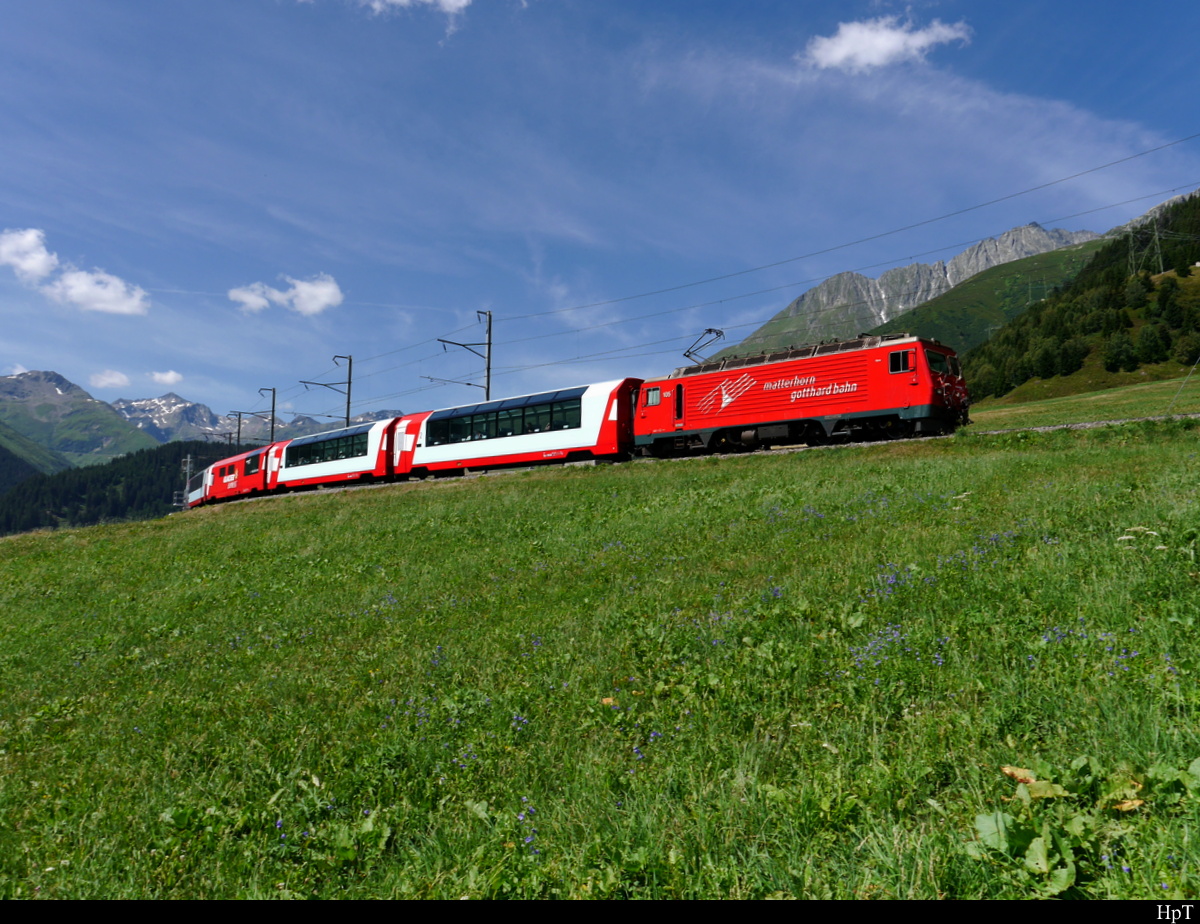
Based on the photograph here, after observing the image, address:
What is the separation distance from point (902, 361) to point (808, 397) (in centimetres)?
348

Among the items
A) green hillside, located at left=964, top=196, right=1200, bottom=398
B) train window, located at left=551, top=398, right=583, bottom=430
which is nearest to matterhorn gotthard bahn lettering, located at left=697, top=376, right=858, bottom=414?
train window, located at left=551, top=398, right=583, bottom=430

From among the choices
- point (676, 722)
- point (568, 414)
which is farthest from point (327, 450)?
point (676, 722)

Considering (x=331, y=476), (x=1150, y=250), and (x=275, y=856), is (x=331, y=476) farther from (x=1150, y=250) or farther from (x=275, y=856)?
(x=1150, y=250)

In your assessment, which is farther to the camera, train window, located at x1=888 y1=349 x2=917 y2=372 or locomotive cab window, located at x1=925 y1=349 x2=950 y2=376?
locomotive cab window, located at x1=925 y1=349 x2=950 y2=376

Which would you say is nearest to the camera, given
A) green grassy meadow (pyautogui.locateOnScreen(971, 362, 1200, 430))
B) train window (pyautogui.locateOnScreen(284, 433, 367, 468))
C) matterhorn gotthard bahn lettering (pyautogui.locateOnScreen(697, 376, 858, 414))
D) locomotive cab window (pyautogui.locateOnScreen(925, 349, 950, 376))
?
locomotive cab window (pyautogui.locateOnScreen(925, 349, 950, 376))

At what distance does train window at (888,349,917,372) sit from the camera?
2275cm

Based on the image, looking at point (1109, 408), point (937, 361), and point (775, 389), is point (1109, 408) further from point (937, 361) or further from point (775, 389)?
point (775, 389)

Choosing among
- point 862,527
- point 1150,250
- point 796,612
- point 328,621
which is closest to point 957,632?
point 796,612

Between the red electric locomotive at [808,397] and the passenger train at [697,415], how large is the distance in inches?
1.6

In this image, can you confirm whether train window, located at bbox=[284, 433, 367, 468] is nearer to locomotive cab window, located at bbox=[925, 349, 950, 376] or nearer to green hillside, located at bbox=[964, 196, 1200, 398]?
locomotive cab window, located at bbox=[925, 349, 950, 376]

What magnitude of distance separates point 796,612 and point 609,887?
4.55 m

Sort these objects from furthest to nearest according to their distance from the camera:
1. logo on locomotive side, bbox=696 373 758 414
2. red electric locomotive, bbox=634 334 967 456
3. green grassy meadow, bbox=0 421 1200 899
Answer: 1. logo on locomotive side, bbox=696 373 758 414
2. red electric locomotive, bbox=634 334 967 456
3. green grassy meadow, bbox=0 421 1200 899

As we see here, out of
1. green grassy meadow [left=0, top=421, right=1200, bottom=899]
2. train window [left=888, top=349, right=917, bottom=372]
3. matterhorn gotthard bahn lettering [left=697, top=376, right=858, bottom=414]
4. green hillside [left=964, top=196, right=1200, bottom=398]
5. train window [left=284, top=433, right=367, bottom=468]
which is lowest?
green grassy meadow [left=0, top=421, right=1200, bottom=899]

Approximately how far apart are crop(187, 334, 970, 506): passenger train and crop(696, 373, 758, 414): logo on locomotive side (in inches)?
1.7
